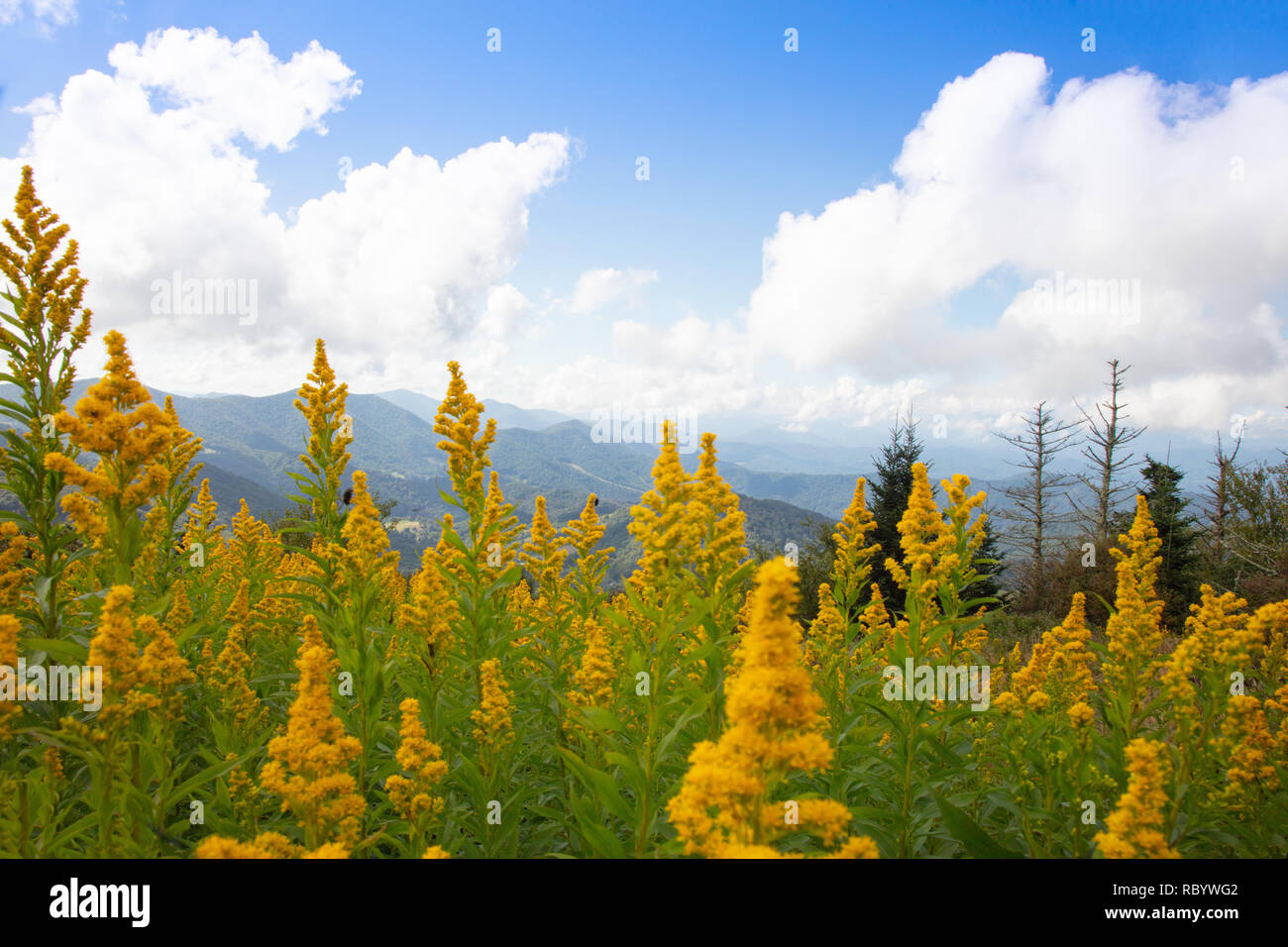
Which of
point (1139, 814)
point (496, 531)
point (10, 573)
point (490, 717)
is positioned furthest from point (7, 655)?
point (1139, 814)

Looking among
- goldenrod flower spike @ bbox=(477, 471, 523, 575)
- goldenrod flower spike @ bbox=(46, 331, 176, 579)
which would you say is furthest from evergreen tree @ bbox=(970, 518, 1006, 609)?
goldenrod flower spike @ bbox=(46, 331, 176, 579)

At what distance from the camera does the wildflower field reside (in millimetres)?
2305

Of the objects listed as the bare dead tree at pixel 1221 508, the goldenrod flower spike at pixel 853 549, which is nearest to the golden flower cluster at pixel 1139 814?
the goldenrod flower spike at pixel 853 549

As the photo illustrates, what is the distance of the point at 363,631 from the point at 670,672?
235cm

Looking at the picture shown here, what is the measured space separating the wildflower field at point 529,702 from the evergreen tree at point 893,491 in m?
23.7

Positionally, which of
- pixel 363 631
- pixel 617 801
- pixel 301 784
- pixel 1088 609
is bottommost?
pixel 1088 609

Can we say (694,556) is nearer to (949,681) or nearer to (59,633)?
(949,681)

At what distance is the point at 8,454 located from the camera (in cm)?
371

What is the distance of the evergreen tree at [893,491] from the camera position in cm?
2792

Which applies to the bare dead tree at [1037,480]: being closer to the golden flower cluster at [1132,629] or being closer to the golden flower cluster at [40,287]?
the golden flower cluster at [1132,629]

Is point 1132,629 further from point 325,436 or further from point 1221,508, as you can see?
point 1221,508

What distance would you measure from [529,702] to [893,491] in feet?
93.9
